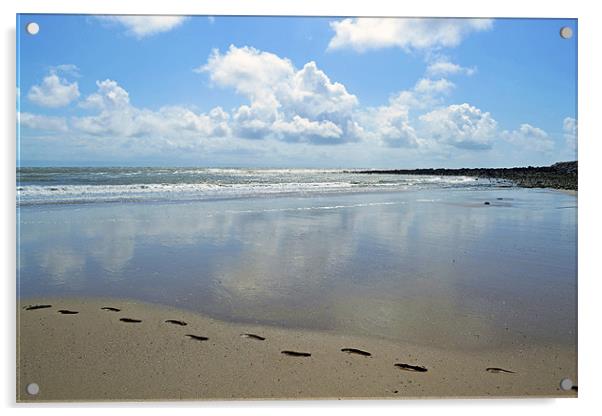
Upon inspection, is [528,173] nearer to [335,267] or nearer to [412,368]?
[335,267]

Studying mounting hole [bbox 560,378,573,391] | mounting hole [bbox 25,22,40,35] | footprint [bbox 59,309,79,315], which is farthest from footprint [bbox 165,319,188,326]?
mounting hole [bbox 560,378,573,391]

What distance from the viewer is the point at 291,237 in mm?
3709

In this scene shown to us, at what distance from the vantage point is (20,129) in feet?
8.67

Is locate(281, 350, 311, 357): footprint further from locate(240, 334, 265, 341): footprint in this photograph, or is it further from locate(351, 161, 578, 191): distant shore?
locate(351, 161, 578, 191): distant shore

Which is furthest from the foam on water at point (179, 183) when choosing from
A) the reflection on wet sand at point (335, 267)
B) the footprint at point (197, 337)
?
the footprint at point (197, 337)

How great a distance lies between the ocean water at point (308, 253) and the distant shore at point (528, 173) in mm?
205

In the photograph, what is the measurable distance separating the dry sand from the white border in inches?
4.1

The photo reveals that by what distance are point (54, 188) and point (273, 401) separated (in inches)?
95.8

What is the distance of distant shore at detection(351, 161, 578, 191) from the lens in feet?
9.71

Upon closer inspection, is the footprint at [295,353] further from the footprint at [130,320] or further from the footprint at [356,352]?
the footprint at [130,320]

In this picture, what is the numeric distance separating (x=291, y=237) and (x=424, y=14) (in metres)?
1.86

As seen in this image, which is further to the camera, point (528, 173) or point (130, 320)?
point (528, 173)

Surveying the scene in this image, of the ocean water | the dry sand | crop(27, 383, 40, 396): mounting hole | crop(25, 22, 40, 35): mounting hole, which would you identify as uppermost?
crop(25, 22, 40, 35): mounting hole

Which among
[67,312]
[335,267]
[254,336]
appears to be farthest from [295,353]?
[67,312]
